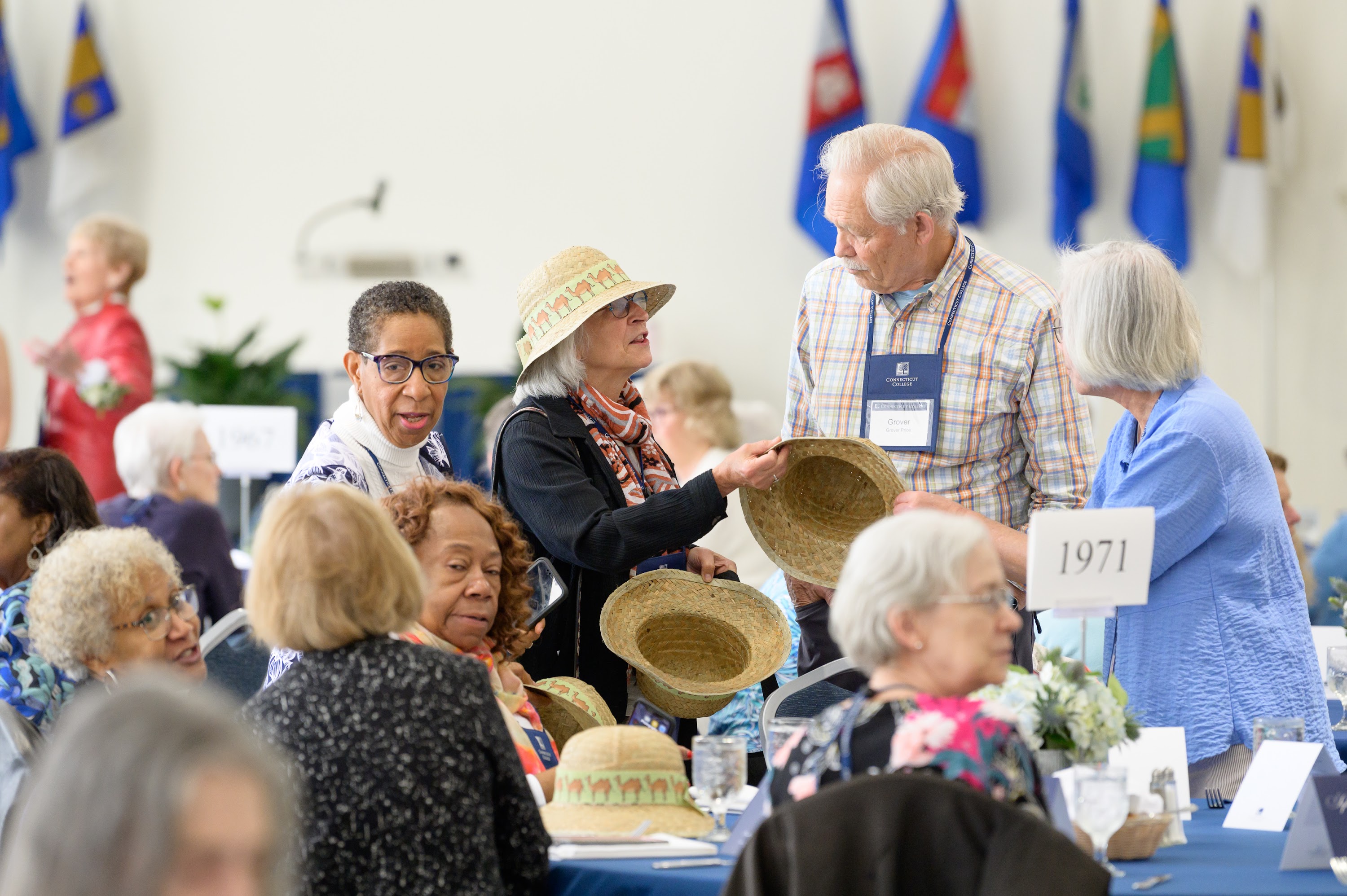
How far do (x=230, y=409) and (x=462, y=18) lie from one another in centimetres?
363

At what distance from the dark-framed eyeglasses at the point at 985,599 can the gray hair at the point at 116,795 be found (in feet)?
3.37

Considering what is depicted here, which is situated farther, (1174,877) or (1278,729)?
(1278,729)

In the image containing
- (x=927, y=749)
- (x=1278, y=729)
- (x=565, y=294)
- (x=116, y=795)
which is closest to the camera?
(x=116, y=795)

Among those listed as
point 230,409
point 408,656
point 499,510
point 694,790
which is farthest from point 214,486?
point 408,656

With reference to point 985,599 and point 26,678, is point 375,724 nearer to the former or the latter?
point 985,599

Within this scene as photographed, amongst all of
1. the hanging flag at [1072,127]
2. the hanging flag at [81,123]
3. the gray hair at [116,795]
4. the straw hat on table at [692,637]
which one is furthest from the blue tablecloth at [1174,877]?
the hanging flag at [81,123]

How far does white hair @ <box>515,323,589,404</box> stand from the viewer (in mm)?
3084

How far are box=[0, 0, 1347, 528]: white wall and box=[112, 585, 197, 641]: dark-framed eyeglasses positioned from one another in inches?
236

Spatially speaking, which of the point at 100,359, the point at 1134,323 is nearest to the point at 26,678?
the point at 1134,323

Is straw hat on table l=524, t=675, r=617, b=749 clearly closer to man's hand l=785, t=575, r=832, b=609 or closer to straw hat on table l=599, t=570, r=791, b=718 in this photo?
straw hat on table l=599, t=570, r=791, b=718

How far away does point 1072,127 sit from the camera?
26.6ft

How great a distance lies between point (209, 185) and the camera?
9.16m

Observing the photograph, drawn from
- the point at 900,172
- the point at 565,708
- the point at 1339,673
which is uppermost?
the point at 900,172

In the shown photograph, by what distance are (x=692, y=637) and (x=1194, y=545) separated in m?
1.06
